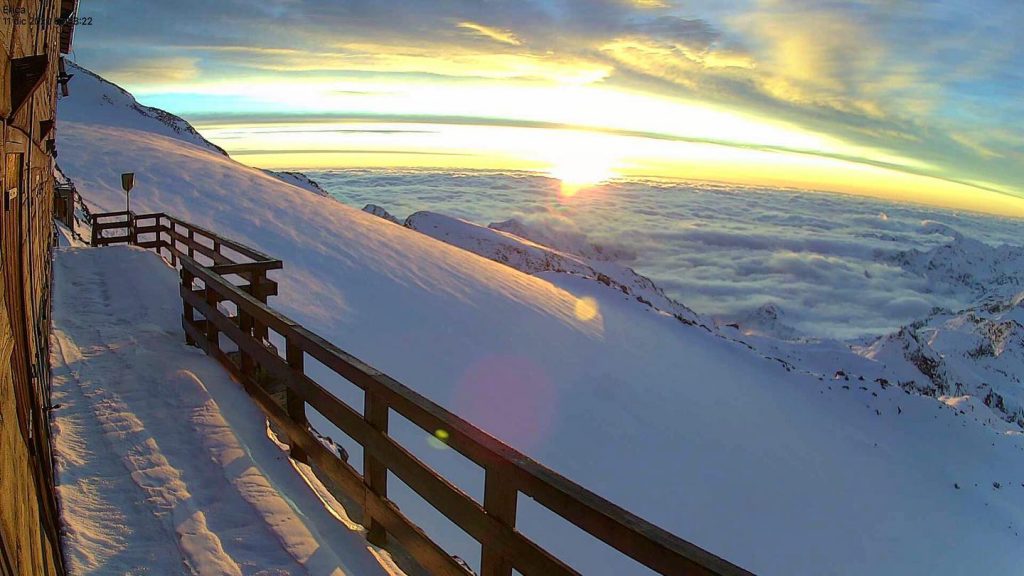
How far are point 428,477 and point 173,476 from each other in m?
2.19

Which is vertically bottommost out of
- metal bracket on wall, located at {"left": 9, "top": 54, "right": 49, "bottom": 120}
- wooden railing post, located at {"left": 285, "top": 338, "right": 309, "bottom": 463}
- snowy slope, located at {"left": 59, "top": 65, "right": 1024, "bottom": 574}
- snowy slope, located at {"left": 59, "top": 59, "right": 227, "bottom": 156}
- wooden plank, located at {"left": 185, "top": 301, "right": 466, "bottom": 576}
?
snowy slope, located at {"left": 59, "top": 65, "right": 1024, "bottom": 574}

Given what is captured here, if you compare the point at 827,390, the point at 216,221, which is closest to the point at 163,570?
the point at 216,221

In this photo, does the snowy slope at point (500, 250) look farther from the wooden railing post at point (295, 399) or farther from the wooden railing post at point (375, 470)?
the wooden railing post at point (375, 470)

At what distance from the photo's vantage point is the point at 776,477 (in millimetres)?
15516

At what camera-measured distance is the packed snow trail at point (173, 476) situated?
11.5ft

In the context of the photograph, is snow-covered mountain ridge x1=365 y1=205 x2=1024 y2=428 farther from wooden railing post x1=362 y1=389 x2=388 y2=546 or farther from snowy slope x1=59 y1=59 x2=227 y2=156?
wooden railing post x1=362 y1=389 x2=388 y2=546

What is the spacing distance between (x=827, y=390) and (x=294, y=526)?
2599 centimetres

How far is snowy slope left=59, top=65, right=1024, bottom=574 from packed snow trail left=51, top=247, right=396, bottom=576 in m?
5.13

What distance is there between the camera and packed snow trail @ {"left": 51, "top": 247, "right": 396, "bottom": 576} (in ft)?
11.5

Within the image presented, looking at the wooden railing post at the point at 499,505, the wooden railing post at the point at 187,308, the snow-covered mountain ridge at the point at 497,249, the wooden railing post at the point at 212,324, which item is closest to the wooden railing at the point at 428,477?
the wooden railing post at the point at 499,505

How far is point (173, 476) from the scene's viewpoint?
4203mm

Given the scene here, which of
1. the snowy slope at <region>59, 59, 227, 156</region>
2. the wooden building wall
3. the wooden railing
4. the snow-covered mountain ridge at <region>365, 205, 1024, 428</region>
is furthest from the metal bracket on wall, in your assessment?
the snowy slope at <region>59, 59, 227, 156</region>

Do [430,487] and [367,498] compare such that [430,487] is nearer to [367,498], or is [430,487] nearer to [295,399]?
[367,498]

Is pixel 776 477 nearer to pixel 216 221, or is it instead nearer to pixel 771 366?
pixel 771 366
